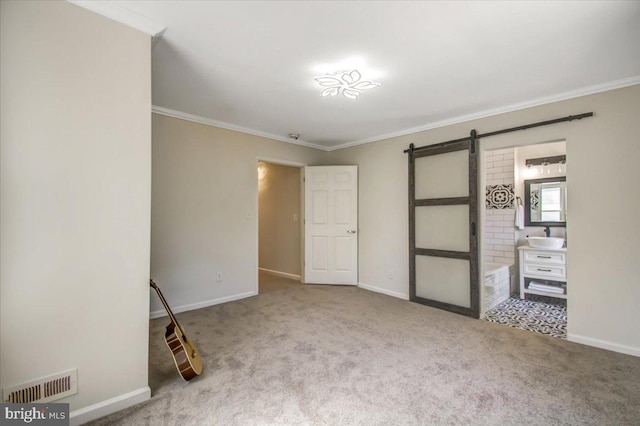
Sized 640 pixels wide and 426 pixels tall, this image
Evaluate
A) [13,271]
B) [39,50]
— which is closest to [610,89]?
[39,50]

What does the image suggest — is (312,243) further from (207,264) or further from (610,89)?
(610,89)

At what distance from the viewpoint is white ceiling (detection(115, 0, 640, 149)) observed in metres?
1.70

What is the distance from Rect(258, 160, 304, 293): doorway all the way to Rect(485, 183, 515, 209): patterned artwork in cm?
323

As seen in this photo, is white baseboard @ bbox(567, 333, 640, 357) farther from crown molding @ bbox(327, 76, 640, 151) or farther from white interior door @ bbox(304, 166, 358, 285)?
white interior door @ bbox(304, 166, 358, 285)

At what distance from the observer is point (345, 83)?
100 inches

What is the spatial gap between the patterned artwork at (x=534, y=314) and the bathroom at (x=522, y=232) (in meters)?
0.01

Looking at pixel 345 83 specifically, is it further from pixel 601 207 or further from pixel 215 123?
pixel 601 207

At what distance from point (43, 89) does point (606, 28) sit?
3399 mm

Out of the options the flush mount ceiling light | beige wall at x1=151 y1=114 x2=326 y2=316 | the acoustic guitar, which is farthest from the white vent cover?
the flush mount ceiling light

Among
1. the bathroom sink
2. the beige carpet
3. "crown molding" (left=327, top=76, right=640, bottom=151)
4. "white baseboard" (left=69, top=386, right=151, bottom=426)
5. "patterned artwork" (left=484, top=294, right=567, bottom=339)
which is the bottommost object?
"patterned artwork" (left=484, top=294, right=567, bottom=339)

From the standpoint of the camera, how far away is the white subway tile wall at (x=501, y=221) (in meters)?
4.58

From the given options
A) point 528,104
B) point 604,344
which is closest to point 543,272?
Result: point 604,344

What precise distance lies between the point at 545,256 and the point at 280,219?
4.36m

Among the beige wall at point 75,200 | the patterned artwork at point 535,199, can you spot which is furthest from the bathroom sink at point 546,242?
the beige wall at point 75,200
